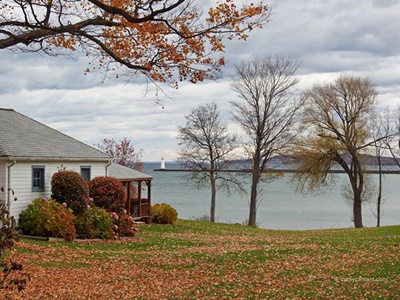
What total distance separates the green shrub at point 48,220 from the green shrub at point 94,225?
445 mm

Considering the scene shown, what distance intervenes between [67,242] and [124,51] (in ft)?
29.7

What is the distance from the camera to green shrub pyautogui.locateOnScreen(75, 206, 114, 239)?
72.2 feet

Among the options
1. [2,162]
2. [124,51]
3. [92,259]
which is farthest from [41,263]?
[2,162]

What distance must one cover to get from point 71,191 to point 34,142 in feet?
10.9

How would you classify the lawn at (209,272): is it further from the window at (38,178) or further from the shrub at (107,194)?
the shrub at (107,194)

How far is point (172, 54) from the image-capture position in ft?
44.8

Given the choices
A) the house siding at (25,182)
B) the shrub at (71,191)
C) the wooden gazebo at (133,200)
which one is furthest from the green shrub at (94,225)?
the wooden gazebo at (133,200)

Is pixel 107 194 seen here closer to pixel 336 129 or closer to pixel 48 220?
pixel 48 220

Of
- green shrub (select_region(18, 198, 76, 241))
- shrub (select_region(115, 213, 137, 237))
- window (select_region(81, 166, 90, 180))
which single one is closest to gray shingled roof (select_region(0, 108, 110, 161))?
window (select_region(81, 166, 90, 180))

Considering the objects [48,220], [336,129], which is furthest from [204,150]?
[48,220]

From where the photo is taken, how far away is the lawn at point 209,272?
1129cm

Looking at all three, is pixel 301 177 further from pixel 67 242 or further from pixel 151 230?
pixel 67 242

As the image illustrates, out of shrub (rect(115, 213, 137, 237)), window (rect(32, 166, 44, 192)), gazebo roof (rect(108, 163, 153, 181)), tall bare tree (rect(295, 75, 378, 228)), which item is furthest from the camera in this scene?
tall bare tree (rect(295, 75, 378, 228))

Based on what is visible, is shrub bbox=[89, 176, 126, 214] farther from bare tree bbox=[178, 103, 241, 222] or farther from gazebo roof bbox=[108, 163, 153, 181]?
bare tree bbox=[178, 103, 241, 222]
